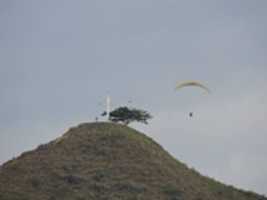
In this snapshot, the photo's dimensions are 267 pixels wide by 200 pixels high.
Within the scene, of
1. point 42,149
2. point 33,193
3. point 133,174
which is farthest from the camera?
point 42,149

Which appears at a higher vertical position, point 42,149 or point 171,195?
point 42,149

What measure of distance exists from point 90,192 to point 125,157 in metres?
6.90

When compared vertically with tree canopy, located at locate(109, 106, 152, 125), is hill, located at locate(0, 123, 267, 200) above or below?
below

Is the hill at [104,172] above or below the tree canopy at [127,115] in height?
below

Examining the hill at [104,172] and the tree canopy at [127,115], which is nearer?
the hill at [104,172]

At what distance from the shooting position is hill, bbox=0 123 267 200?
6188 cm

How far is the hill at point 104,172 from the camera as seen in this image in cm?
6188

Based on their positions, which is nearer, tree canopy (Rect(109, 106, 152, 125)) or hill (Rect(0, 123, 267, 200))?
hill (Rect(0, 123, 267, 200))

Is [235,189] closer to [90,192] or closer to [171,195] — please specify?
[171,195]

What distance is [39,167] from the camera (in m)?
65.8

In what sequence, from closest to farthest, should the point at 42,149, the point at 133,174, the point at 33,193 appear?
the point at 33,193 → the point at 133,174 → the point at 42,149

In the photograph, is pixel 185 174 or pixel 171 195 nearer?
pixel 171 195

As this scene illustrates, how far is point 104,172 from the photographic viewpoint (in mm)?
65000

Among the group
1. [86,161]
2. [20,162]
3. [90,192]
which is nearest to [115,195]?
[90,192]
